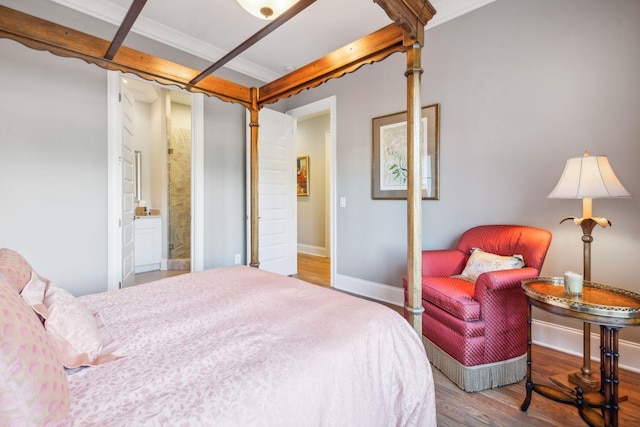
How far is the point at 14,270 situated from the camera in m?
1.06

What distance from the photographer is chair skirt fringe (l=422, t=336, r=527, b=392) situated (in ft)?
5.82

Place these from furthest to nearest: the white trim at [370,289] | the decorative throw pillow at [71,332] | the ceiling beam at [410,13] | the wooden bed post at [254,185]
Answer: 1. the white trim at [370,289]
2. the wooden bed post at [254,185]
3. the ceiling beam at [410,13]
4. the decorative throw pillow at [71,332]

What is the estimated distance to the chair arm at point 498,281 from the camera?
1750 mm

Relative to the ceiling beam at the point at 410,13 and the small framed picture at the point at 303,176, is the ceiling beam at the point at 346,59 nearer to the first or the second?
the ceiling beam at the point at 410,13

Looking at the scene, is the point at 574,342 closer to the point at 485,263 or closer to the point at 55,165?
the point at 485,263

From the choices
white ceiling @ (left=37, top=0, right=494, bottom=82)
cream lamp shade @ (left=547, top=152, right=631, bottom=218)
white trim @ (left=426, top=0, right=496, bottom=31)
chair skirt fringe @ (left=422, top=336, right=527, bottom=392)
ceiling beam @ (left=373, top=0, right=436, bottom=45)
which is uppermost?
white ceiling @ (left=37, top=0, right=494, bottom=82)

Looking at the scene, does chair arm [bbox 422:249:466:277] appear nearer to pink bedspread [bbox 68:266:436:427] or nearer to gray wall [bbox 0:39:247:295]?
pink bedspread [bbox 68:266:436:427]

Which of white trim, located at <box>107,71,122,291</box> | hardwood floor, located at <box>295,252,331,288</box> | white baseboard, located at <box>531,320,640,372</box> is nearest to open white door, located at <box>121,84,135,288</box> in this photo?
white trim, located at <box>107,71,122,291</box>

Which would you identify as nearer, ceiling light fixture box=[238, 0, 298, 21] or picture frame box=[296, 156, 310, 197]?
ceiling light fixture box=[238, 0, 298, 21]

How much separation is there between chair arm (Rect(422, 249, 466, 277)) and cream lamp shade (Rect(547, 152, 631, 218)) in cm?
91

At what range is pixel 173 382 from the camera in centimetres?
80

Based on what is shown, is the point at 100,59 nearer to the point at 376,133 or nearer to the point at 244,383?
the point at 244,383

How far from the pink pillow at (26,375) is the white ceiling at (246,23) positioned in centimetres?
291

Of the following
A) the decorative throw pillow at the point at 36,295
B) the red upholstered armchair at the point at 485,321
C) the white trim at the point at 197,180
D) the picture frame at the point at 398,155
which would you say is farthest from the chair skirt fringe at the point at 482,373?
the white trim at the point at 197,180
